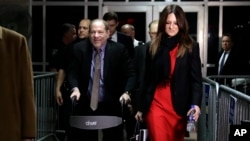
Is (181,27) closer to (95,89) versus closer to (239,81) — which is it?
(95,89)

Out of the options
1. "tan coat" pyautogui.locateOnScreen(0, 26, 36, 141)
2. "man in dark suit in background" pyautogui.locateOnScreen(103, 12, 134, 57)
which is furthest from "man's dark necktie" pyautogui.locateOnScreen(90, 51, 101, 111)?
"tan coat" pyautogui.locateOnScreen(0, 26, 36, 141)

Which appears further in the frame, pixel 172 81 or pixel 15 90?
pixel 172 81

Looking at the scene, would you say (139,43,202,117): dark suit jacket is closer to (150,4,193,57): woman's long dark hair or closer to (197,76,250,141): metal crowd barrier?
(150,4,193,57): woman's long dark hair

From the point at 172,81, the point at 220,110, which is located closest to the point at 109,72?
the point at 172,81

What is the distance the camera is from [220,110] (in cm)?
468

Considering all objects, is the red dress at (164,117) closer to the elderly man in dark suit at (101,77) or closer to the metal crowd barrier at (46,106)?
the elderly man in dark suit at (101,77)

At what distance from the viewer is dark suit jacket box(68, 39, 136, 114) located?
469 cm

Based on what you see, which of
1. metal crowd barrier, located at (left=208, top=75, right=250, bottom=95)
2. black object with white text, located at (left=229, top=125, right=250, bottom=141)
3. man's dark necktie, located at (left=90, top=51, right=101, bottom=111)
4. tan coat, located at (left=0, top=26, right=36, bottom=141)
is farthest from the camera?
metal crowd barrier, located at (left=208, top=75, right=250, bottom=95)

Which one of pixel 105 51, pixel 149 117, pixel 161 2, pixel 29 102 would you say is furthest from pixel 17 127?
pixel 161 2

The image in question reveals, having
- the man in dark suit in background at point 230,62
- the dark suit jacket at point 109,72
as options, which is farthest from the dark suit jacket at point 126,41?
the man in dark suit in background at point 230,62

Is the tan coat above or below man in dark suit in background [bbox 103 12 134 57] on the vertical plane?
below

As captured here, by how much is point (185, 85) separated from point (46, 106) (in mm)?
2939

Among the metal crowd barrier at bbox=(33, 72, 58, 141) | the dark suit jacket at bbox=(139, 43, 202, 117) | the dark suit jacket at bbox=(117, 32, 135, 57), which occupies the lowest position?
the metal crowd barrier at bbox=(33, 72, 58, 141)

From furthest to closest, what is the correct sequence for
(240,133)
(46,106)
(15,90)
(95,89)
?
(46,106), (95,89), (240,133), (15,90)
